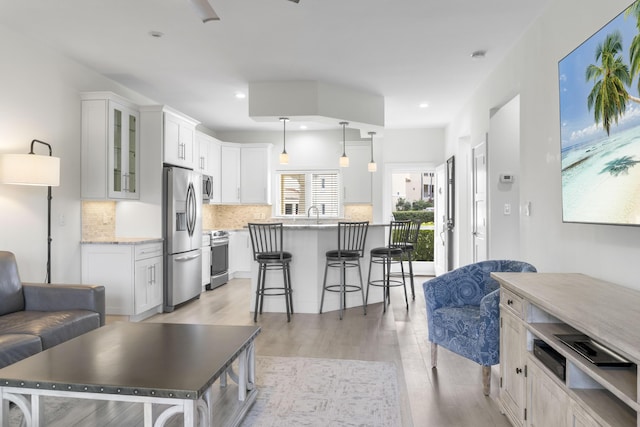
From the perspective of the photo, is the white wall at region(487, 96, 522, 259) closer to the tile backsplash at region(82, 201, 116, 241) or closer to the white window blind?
the white window blind

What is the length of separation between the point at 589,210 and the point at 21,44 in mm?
4752

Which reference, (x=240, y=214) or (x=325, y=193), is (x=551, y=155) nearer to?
(x=325, y=193)

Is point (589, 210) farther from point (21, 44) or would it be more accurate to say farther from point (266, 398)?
point (21, 44)

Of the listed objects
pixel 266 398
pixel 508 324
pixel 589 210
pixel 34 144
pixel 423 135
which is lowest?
pixel 266 398

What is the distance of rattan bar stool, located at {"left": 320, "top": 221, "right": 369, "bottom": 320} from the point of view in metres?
5.11

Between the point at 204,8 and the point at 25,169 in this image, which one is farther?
the point at 25,169

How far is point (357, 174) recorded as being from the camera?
805 centimetres

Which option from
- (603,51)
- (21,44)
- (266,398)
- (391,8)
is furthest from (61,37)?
(603,51)

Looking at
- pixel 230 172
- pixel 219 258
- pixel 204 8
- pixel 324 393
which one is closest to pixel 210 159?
pixel 230 172

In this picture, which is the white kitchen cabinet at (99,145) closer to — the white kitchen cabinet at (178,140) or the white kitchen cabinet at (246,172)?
the white kitchen cabinet at (178,140)

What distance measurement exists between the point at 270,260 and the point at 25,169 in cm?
246

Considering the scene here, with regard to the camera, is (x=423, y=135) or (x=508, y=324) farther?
(x=423, y=135)

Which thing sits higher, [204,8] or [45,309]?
[204,8]

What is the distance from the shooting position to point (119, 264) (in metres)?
4.79
